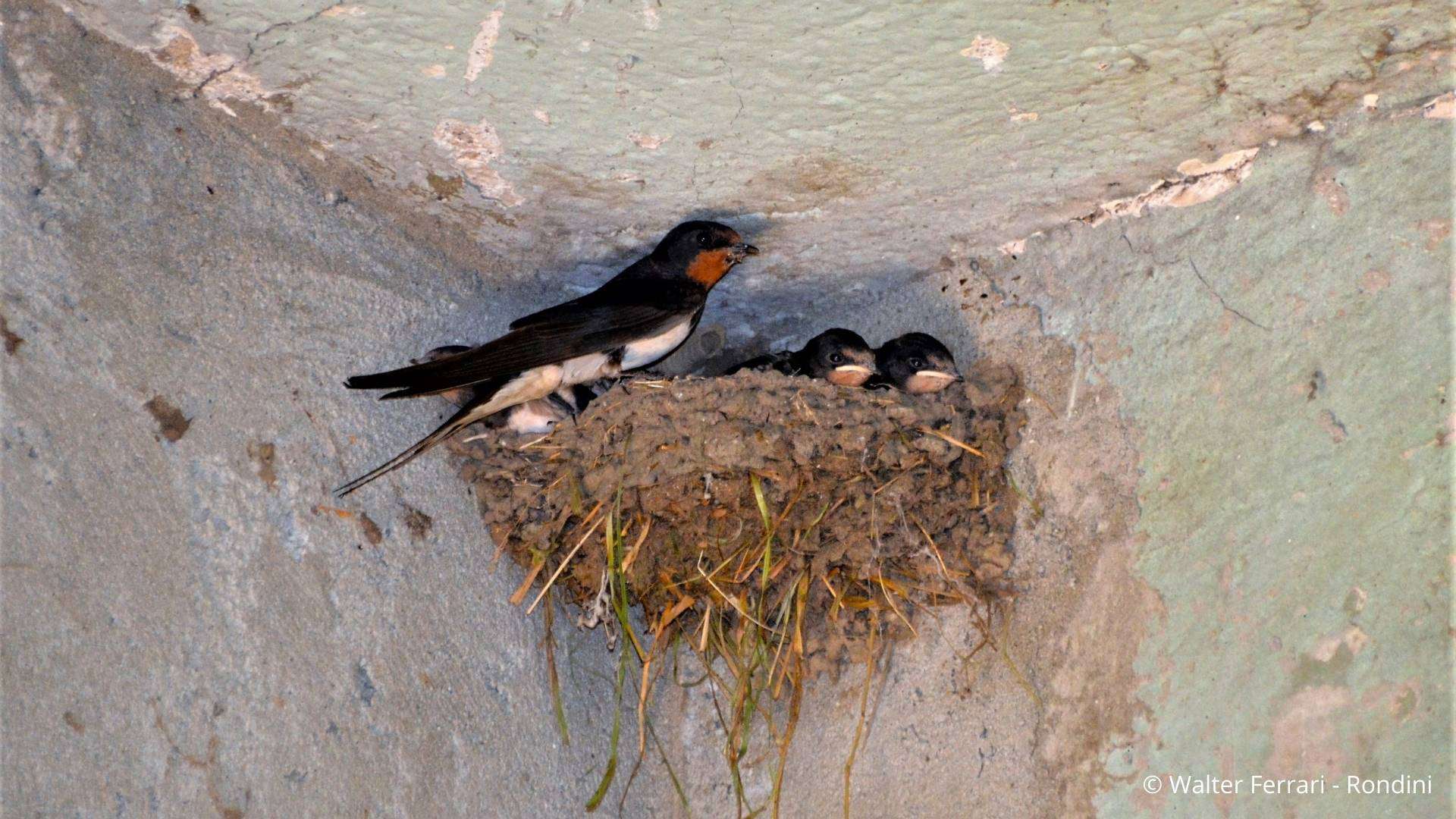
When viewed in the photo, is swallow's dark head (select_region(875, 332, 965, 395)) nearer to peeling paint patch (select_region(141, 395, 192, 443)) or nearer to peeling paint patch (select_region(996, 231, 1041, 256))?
peeling paint patch (select_region(996, 231, 1041, 256))

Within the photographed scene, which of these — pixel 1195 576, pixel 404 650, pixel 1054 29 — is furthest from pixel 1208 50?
pixel 404 650

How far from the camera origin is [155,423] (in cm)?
242

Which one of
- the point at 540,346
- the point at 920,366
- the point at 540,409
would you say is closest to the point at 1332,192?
the point at 920,366

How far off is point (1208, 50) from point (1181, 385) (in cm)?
71

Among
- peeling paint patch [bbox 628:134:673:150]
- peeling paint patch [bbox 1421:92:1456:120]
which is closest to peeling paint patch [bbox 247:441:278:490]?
peeling paint patch [bbox 628:134:673:150]

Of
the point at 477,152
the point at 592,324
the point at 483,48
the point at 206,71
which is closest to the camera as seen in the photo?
the point at 483,48

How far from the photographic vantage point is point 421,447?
288 cm

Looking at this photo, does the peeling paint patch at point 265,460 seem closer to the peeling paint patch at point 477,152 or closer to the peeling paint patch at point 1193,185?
the peeling paint patch at point 477,152

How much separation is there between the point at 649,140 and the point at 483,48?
481 millimetres

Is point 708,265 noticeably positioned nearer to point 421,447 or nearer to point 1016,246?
point 1016,246

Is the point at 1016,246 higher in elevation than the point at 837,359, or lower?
higher

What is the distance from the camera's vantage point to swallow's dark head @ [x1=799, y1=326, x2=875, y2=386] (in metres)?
3.47

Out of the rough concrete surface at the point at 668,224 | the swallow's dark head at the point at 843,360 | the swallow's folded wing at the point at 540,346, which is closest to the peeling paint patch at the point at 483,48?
the rough concrete surface at the point at 668,224

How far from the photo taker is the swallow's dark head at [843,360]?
3473mm
